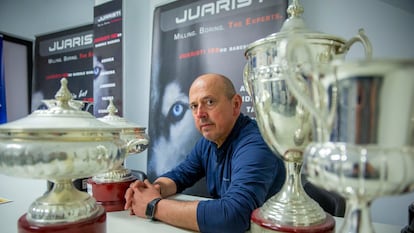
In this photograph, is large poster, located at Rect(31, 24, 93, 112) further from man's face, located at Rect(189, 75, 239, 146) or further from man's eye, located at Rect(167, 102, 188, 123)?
man's face, located at Rect(189, 75, 239, 146)

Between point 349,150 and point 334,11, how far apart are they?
1.38m

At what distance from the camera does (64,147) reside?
56 cm

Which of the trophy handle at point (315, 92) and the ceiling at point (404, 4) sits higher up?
the ceiling at point (404, 4)

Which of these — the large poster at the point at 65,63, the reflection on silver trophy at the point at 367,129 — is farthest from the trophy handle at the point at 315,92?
the large poster at the point at 65,63

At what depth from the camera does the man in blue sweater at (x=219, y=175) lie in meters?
0.80

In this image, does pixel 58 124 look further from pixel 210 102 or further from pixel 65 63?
pixel 65 63

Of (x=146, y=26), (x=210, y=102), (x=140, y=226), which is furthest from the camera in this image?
(x=146, y=26)

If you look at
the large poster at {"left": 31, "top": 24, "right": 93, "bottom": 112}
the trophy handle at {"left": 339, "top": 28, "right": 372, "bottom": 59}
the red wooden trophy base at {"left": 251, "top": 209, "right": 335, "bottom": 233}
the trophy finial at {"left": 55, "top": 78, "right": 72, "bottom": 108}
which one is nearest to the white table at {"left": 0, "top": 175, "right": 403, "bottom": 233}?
the red wooden trophy base at {"left": 251, "top": 209, "right": 335, "bottom": 233}

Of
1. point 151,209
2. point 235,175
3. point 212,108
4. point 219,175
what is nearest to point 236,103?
point 212,108

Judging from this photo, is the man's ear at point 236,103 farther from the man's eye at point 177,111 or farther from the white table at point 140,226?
the man's eye at point 177,111

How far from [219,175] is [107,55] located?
5.28 ft

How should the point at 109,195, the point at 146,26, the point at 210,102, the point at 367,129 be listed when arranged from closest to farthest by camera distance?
the point at 367,129, the point at 109,195, the point at 210,102, the point at 146,26

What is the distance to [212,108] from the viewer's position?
1.22 metres

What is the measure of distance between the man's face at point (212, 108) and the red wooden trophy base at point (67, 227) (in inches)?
26.1
